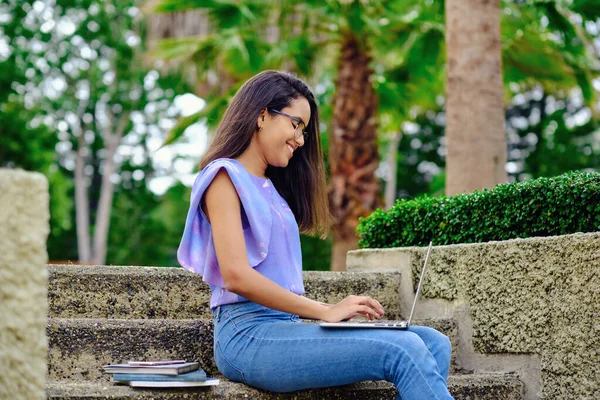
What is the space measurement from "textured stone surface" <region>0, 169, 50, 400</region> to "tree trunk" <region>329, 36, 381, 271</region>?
7.22 m

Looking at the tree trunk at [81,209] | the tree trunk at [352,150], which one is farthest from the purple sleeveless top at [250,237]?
the tree trunk at [81,209]

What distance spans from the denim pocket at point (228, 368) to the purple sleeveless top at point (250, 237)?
0.18 meters

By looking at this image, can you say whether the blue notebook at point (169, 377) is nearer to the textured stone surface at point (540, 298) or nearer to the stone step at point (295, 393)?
the stone step at point (295, 393)

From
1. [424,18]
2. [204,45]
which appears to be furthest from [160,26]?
[424,18]

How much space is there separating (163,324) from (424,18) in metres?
7.25

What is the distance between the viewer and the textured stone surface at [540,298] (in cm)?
348

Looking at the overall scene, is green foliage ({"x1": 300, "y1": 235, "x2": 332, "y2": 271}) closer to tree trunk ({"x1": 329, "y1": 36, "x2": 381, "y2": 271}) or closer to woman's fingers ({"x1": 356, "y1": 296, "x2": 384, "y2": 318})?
tree trunk ({"x1": 329, "y1": 36, "x2": 381, "y2": 271})

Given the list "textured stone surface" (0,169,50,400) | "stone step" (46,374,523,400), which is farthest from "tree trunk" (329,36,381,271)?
"textured stone surface" (0,169,50,400)

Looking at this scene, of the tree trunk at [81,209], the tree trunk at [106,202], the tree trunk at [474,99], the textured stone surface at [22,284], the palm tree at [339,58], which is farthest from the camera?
the tree trunk at [81,209]

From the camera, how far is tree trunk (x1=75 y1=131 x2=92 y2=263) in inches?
1000

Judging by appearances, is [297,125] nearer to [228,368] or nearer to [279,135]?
[279,135]

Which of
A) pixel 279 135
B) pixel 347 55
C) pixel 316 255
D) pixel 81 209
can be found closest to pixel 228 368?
pixel 279 135

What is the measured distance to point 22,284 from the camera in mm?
2137

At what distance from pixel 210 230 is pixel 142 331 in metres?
0.67
